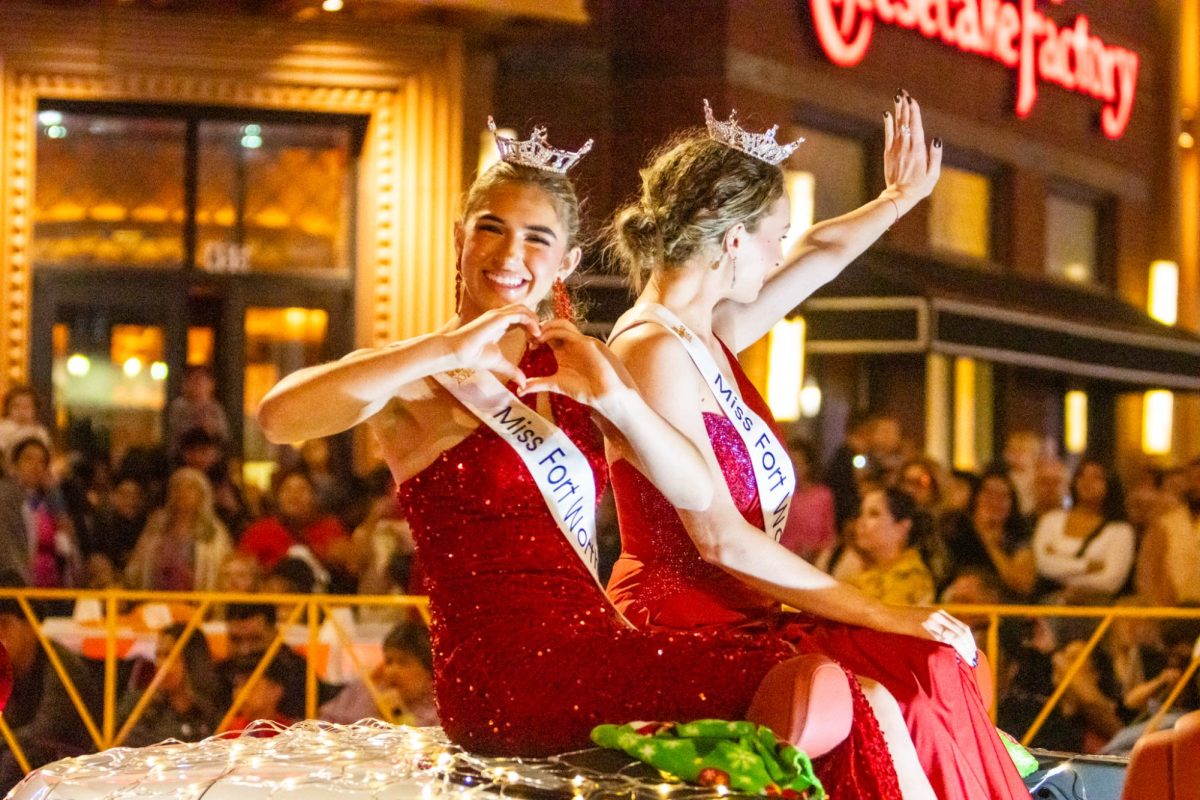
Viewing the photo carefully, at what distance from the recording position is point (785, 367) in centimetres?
1213


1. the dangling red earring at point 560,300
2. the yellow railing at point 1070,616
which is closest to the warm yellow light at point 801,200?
the yellow railing at point 1070,616

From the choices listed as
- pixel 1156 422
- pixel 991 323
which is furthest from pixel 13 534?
pixel 1156 422

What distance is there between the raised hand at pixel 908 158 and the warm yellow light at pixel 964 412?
32.9ft

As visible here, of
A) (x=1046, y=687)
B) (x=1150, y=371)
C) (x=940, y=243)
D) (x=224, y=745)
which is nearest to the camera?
(x=224, y=745)

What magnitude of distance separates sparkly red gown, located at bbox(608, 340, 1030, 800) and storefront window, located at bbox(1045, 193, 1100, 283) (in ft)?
41.4

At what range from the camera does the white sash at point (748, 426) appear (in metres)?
3.61

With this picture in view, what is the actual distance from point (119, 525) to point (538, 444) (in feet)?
15.7

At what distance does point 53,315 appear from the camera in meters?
10.4

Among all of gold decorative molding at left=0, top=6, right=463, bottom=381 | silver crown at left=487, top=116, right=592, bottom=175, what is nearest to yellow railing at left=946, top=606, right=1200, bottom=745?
silver crown at left=487, top=116, right=592, bottom=175

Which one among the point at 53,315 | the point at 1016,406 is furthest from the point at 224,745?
the point at 1016,406

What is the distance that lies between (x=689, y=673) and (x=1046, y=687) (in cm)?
384

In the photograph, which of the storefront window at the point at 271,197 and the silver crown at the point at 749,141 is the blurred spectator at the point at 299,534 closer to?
the storefront window at the point at 271,197

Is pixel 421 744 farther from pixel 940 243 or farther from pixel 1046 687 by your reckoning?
pixel 940 243

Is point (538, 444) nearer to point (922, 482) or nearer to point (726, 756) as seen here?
point (726, 756)
